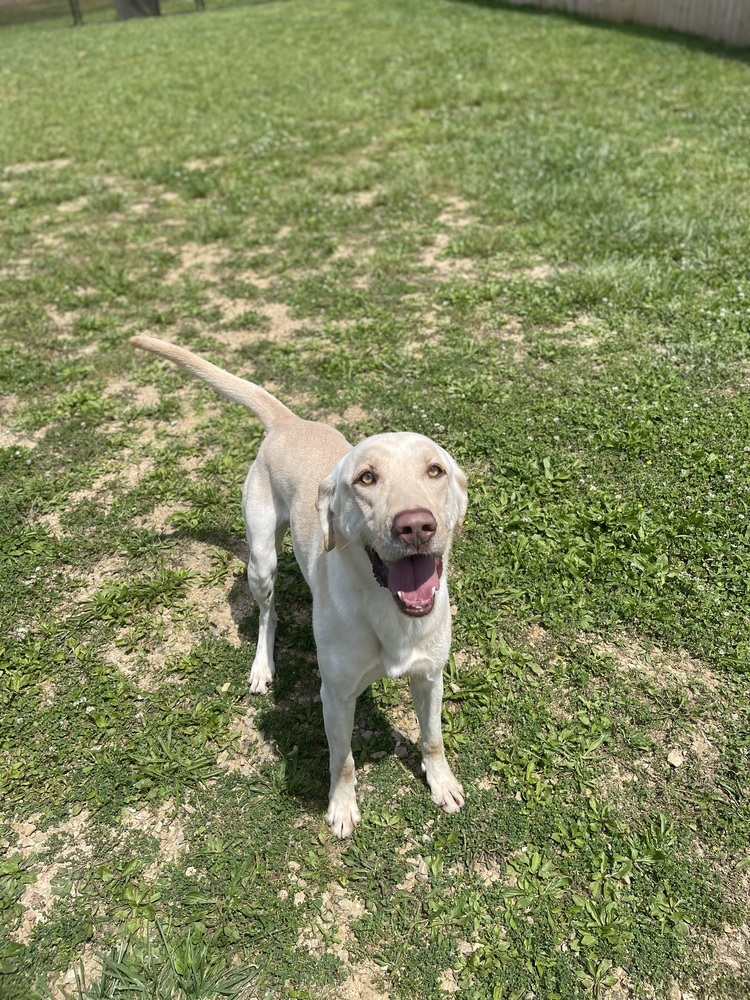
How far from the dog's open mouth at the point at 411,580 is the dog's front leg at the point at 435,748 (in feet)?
1.95

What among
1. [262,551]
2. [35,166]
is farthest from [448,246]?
[35,166]

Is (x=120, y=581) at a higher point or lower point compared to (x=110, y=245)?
lower

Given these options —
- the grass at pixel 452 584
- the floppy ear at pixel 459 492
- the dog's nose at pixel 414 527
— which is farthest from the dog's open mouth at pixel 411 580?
the grass at pixel 452 584

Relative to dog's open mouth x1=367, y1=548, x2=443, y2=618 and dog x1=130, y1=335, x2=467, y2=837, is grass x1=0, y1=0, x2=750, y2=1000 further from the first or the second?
dog's open mouth x1=367, y1=548, x2=443, y2=618

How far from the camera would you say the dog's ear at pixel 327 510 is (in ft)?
8.60

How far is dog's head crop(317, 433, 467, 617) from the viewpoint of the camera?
7.38ft

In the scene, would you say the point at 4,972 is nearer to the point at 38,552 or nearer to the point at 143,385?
the point at 38,552

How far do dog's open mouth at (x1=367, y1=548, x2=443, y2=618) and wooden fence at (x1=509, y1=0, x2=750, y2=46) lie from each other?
54.4 feet

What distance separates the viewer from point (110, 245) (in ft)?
26.6

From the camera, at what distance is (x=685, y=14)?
1476 cm

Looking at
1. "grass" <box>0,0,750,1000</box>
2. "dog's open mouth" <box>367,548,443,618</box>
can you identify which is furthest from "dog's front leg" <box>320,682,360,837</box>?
"dog's open mouth" <box>367,548,443,618</box>

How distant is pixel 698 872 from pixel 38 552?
4.11 metres

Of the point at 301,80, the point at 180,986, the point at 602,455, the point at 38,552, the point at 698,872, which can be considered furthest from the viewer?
the point at 301,80

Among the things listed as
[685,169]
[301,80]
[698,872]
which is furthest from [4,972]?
[301,80]
